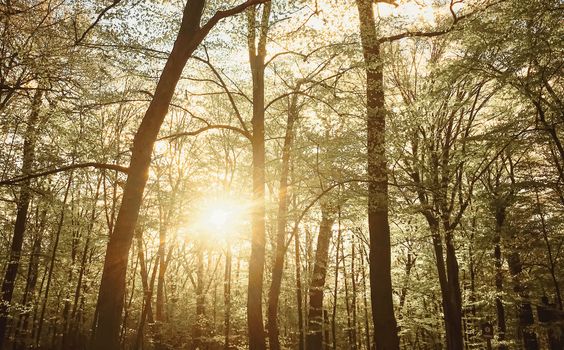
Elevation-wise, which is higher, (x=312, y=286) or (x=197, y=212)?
(x=197, y=212)

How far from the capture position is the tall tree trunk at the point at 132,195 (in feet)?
14.1

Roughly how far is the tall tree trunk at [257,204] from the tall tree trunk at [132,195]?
289cm

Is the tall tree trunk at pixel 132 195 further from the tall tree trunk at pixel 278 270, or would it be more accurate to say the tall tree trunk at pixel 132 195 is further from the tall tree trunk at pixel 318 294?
the tall tree trunk at pixel 318 294

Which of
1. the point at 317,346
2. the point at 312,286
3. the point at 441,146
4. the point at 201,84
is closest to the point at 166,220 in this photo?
the point at 201,84

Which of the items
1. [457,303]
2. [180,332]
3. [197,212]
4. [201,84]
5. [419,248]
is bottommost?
[180,332]

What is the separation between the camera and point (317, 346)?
14938 mm

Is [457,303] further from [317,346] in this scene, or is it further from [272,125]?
[272,125]

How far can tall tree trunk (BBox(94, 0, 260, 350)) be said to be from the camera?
4309 mm

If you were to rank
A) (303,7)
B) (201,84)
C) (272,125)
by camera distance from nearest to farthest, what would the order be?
1. (303,7)
2. (272,125)
3. (201,84)

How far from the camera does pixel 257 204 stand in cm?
937

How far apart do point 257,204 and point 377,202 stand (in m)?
2.96

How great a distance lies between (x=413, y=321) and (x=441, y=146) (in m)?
10.4

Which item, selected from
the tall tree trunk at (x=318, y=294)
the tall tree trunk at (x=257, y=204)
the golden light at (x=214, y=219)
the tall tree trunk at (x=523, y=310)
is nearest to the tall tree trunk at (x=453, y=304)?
the tall tree trunk at (x=318, y=294)

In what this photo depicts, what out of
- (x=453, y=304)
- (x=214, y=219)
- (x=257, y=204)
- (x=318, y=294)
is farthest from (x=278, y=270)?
(x=214, y=219)
